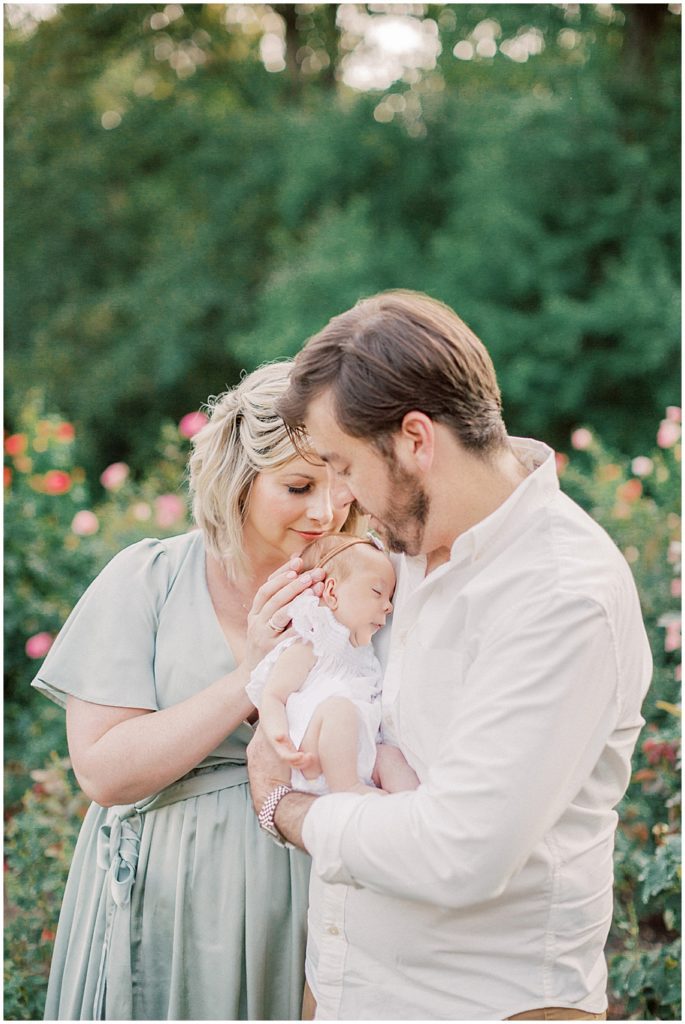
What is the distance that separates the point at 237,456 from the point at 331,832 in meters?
0.96

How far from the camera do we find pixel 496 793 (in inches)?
62.4

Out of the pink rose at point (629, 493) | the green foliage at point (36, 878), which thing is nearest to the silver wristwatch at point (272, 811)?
the green foliage at point (36, 878)

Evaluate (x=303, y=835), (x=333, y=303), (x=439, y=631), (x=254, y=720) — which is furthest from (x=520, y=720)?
(x=333, y=303)

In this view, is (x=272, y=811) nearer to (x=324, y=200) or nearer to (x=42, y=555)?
(x=42, y=555)

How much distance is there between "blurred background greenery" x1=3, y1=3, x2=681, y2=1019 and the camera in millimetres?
9891

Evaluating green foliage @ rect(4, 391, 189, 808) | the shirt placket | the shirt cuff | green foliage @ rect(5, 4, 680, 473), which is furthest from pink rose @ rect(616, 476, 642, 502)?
green foliage @ rect(5, 4, 680, 473)

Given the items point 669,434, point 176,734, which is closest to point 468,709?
point 176,734

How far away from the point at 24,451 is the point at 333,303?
17.2 feet

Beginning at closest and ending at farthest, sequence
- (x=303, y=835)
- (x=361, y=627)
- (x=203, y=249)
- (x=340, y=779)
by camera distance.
→ (x=303, y=835) < (x=340, y=779) < (x=361, y=627) < (x=203, y=249)

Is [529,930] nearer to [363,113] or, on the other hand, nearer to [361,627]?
[361,627]

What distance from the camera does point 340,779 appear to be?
198 centimetres

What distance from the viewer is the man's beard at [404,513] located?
184 centimetres

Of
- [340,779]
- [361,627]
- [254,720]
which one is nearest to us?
[340,779]

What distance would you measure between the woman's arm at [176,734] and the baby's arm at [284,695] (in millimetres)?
55
